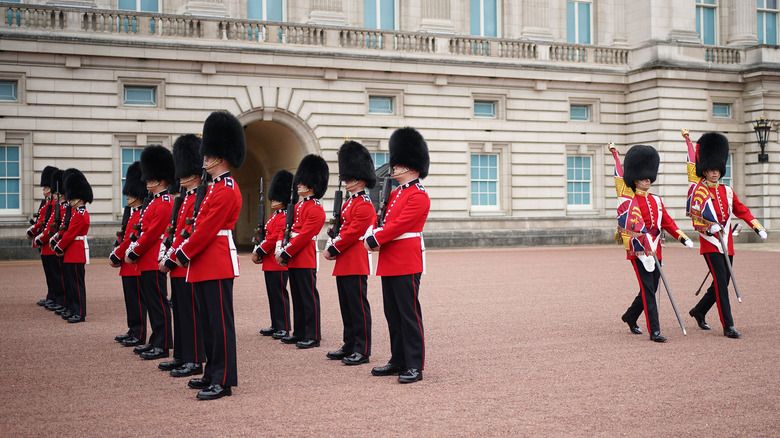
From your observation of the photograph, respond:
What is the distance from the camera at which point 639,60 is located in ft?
78.0

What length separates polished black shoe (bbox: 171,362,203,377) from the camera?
19.7 feet

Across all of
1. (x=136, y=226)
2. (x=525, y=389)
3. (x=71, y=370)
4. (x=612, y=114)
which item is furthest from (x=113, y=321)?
(x=612, y=114)

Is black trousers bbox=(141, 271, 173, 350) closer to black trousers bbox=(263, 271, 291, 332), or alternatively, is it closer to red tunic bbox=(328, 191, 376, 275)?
black trousers bbox=(263, 271, 291, 332)

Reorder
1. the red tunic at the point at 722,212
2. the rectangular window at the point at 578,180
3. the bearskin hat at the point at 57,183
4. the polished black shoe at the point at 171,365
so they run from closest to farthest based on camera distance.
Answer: the polished black shoe at the point at 171,365
the red tunic at the point at 722,212
the bearskin hat at the point at 57,183
the rectangular window at the point at 578,180

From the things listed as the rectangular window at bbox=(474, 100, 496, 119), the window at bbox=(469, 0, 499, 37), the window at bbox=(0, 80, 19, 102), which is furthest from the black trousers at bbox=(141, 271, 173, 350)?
the window at bbox=(469, 0, 499, 37)

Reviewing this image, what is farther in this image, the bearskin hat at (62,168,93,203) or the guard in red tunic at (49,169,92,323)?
the bearskin hat at (62,168,93,203)

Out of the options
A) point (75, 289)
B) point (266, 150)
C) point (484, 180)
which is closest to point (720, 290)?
point (75, 289)

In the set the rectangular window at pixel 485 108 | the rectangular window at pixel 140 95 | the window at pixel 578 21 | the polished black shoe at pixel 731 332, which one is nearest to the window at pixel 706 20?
the window at pixel 578 21

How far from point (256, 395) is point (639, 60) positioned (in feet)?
69.0

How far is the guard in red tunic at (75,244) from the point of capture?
8953 mm

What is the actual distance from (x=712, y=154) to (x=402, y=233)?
3810 millimetres

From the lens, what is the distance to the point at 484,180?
22.7m

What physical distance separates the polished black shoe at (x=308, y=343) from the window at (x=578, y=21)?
62.0ft

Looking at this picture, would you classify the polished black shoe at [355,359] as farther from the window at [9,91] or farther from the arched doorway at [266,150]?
the window at [9,91]
